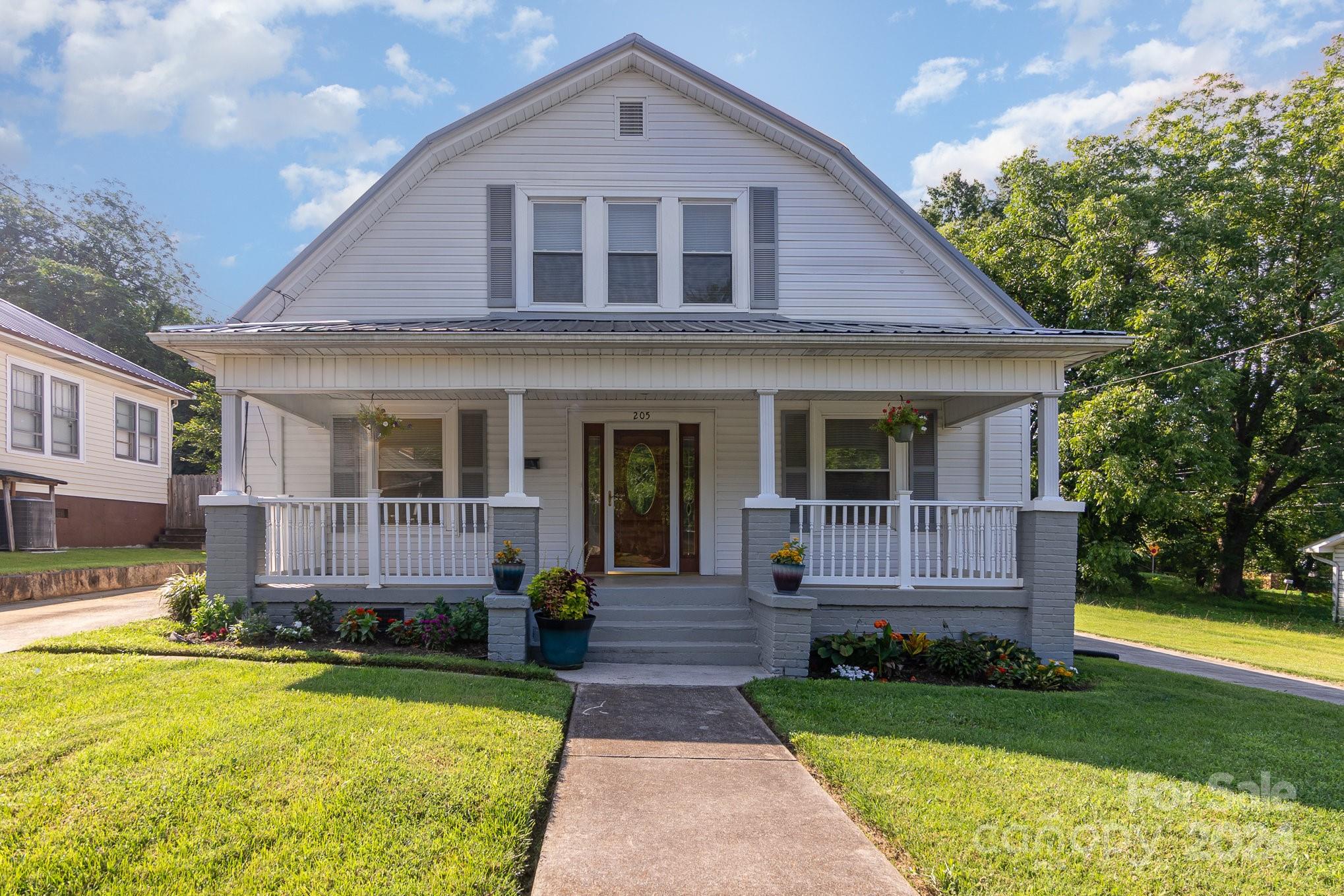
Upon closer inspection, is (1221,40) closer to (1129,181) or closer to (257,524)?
(1129,181)

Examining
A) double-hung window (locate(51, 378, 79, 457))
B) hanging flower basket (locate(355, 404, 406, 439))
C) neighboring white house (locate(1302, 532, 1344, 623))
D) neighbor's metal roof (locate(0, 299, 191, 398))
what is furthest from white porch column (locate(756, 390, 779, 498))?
neighboring white house (locate(1302, 532, 1344, 623))

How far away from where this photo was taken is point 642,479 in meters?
9.98

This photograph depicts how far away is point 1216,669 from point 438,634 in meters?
9.14

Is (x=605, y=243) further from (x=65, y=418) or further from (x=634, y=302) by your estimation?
(x=65, y=418)

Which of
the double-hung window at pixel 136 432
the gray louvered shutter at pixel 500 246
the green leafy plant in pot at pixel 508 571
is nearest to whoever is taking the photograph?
the green leafy plant in pot at pixel 508 571

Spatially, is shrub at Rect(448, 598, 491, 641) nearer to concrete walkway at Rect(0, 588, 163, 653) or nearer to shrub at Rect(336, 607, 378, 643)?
shrub at Rect(336, 607, 378, 643)

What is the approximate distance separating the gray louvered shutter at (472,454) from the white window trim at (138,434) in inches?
485

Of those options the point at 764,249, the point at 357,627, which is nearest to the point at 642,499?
the point at 764,249

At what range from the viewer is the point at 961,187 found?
2700 centimetres

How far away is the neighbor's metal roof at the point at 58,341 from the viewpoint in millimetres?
14250

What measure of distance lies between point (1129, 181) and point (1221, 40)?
12.7ft

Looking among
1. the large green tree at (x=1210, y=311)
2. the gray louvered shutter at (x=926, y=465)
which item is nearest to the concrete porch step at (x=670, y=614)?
the gray louvered shutter at (x=926, y=465)

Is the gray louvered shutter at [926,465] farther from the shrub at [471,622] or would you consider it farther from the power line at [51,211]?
the power line at [51,211]

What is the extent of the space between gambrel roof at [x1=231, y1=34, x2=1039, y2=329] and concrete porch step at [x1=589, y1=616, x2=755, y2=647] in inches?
207
